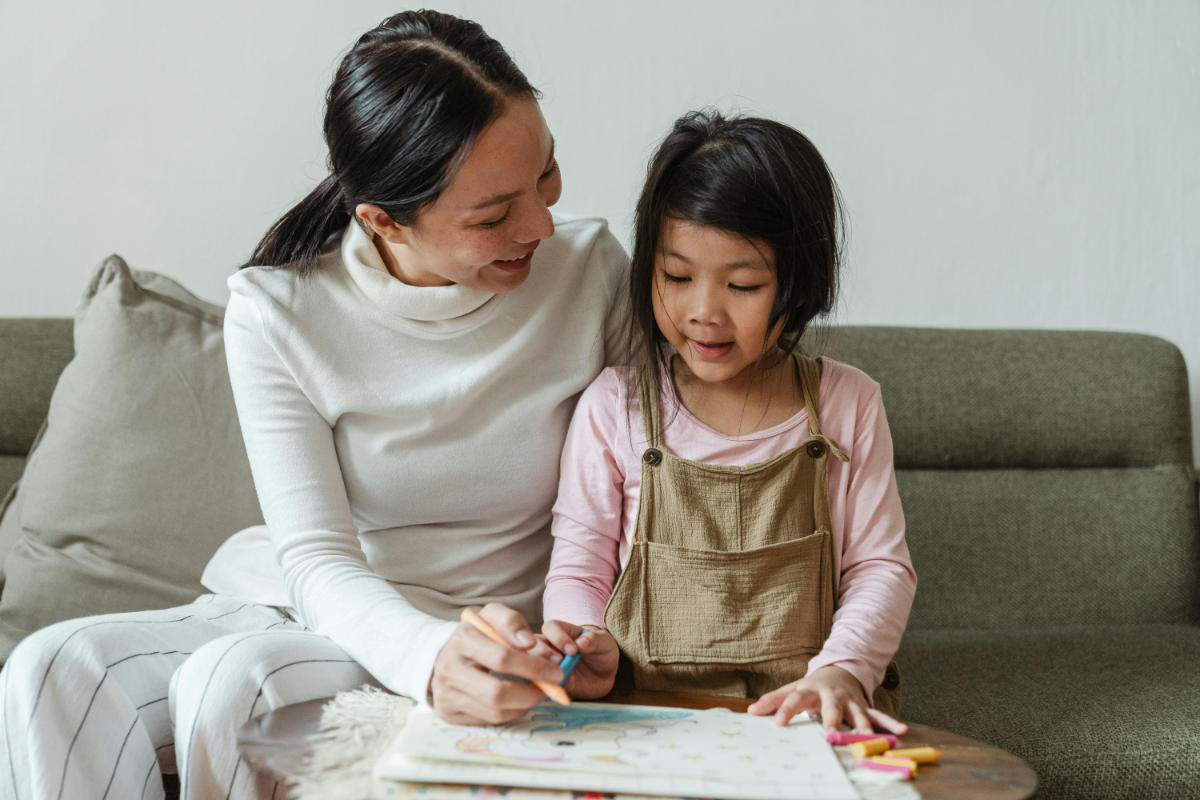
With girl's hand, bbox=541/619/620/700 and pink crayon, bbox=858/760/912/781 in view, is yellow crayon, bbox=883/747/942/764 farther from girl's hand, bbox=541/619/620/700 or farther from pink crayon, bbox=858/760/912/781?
girl's hand, bbox=541/619/620/700

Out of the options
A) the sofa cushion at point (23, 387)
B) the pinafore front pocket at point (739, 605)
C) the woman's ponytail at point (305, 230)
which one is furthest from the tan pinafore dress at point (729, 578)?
the sofa cushion at point (23, 387)

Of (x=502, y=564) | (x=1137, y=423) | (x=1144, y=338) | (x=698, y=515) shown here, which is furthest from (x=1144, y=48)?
(x=502, y=564)

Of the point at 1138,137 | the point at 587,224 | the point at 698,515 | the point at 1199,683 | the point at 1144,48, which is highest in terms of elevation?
the point at 1144,48

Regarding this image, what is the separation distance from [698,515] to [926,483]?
0.72 metres

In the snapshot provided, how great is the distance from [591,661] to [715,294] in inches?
15.0

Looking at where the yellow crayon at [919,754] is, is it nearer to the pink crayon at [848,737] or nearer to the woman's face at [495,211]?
the pink crayon at [848,737]

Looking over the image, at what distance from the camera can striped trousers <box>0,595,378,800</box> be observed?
0.93 meters

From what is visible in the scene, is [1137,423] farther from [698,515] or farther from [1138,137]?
[698,515]

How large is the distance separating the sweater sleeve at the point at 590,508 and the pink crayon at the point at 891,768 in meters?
0.39

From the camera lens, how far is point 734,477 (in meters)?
1.15

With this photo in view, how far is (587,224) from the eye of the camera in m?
1.35

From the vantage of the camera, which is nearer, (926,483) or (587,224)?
(587,224)

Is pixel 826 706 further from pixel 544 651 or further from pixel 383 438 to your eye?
pixel 383 438

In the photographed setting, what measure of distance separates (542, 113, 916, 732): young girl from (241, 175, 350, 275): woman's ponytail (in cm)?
35
